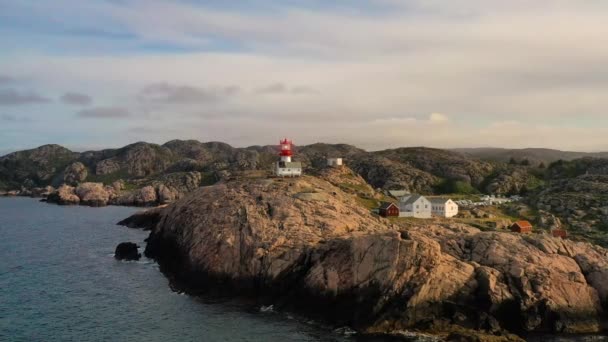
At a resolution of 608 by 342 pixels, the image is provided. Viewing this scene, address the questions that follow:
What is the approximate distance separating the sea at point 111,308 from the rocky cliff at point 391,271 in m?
3.08

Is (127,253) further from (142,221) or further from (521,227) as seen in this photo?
(521,227)

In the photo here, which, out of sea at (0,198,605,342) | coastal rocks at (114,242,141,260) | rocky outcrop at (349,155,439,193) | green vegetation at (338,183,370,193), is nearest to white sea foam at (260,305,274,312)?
sea at (0,198,605,342)

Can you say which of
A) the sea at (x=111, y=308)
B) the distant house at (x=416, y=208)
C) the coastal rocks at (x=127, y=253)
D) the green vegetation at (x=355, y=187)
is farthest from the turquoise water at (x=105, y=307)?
the green vegetation at (x=355, y=187)

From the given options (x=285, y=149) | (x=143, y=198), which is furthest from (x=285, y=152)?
(x=143, y=198)

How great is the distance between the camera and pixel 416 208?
86.3 meters

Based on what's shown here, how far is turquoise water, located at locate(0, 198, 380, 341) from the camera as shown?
50.4m

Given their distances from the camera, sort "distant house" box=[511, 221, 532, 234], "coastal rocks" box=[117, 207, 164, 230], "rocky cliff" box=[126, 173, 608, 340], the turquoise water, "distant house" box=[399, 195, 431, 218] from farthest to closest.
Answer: "coastal rocks" box=[117, 207, 164, 230]
"distant house" box=[399, 195, 431, 218]
"distant house" box=[511, 221, 532, 234]
"rocky cliff" box=[126, 173, 608, 340]
the turquoise water

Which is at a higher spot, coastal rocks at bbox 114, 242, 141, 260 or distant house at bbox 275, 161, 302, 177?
distant house at bbox 275, 161, 302, 177

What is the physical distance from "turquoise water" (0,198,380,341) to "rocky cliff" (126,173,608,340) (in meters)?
4.49

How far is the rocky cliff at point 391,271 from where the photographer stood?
52.3 meters

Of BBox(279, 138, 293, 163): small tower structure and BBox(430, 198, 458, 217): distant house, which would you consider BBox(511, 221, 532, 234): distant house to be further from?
BBox(279, 138, 293, 163): small tower structure

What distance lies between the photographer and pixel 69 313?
186 ft

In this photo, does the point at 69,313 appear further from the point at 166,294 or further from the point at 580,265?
the point at 580,265

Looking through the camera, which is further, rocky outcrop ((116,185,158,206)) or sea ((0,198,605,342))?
rocky outcrop ((116,185,158,206))
